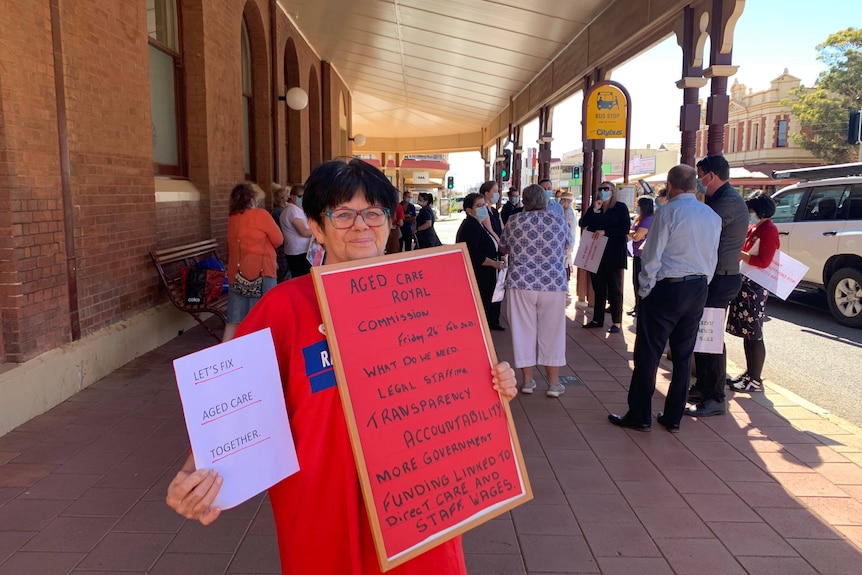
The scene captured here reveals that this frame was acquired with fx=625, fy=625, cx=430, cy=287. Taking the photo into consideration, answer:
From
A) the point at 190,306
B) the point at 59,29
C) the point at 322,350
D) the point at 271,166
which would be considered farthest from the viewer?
the point at 271,166

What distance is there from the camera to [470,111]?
74.1 feet

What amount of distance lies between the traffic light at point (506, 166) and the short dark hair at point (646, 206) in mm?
12916

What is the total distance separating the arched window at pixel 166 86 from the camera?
23.7 ft

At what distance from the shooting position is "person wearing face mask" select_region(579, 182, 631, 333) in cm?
793

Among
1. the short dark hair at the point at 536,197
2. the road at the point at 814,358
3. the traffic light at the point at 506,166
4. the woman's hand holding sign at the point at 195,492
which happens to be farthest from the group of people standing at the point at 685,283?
the traffic light at the point at 506,166

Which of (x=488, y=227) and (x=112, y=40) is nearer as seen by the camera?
(x=112, y=40)

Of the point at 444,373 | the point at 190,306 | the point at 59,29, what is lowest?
the point at 190,306

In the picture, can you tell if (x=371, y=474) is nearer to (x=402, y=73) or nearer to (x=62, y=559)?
(x=62, y=559)

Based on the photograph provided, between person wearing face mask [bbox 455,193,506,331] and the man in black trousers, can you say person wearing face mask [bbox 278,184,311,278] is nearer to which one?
person wearing face mask [bbox 455,193,506,331]

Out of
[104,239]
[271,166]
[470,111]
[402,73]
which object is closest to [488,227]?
[104,239]

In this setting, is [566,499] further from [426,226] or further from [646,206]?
[426,226]

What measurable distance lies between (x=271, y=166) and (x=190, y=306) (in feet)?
16.3

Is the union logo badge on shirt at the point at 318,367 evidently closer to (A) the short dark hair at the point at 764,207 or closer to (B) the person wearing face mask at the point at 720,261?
(B) the person wearing face mask at the point at 720,261

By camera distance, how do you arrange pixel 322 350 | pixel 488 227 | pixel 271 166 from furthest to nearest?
pixel 271 166
pixel 488 227
pixel 322 350
